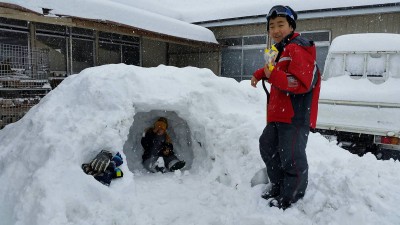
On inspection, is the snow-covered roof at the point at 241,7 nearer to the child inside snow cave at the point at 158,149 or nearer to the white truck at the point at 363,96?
the white truck at the point at 363,96

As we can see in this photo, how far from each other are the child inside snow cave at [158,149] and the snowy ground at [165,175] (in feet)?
0.55

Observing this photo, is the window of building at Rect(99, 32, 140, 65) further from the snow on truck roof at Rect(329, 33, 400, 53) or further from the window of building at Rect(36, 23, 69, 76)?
the snow on truck roof at Rect(329, 33, 400, 53)

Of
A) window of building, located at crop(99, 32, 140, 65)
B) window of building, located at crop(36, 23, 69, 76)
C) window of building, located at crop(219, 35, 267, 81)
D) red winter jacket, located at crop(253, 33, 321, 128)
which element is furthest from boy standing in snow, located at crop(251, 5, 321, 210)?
window of building, located at crop(219, 35, 267, 81)

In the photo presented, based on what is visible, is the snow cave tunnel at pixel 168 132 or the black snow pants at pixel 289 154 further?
the snow cave tunnel at pixel 168 132

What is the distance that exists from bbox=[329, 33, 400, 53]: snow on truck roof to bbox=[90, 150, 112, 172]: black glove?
5920 millimetres

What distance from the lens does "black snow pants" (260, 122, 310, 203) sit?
9.48ft

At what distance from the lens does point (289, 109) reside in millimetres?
2869

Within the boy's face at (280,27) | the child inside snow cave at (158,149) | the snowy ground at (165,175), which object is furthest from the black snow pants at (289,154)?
the child inside snow cave at (158,149)

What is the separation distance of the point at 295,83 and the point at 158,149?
308 cm

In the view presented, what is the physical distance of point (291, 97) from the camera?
288 cm

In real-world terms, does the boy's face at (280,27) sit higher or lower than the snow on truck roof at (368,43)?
lower

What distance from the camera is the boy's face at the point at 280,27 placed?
9.52 feet

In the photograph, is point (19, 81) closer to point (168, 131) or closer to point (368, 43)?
point (168, 131)

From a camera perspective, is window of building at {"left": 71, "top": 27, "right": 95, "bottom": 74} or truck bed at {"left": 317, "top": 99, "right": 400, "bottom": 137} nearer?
truck bed at {"left": 317, "top": 99, "right": 400, "bottom": 137}
